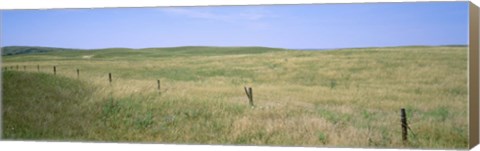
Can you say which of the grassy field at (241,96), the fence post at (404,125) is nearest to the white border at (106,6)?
the grassy field at (241,96)

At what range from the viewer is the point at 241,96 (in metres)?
14.2

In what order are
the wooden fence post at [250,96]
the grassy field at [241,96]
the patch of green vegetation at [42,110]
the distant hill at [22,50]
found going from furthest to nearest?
the distant hill at [22,50]
the patch of green vegetation at [42,110]
the wooden fence post at [250,96]
the grassy field at [241,96]

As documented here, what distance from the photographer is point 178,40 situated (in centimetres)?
1433

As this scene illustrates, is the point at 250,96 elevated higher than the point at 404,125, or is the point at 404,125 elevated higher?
the point at 250,96

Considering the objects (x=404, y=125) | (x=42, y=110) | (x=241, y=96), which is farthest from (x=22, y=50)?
(x=404, y=125)

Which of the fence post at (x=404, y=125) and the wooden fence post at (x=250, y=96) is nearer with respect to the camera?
the fence post at (x=404, y=125)

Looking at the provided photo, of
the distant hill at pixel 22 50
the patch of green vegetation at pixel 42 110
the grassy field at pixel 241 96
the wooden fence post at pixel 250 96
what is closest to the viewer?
the grassy field at pixel 241 96

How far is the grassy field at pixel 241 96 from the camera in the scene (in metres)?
13.0

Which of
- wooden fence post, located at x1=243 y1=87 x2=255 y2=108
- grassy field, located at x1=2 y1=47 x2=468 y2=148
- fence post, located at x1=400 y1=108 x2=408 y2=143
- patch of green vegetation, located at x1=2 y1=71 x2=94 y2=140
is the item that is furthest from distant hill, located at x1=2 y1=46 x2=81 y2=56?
fence post, located at x1=400 y1=108 x2=408 y2=143

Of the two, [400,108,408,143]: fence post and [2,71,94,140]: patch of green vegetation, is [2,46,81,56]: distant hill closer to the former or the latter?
[2,71,94,140]: patch of green vegetation

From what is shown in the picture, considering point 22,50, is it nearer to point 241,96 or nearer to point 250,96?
point 241,96

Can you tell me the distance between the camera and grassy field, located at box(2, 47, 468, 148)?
13.0 m

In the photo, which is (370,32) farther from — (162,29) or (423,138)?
(162,29)

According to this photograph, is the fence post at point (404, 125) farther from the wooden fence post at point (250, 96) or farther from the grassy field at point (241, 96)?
the wooden fence post at point (250, 96)
